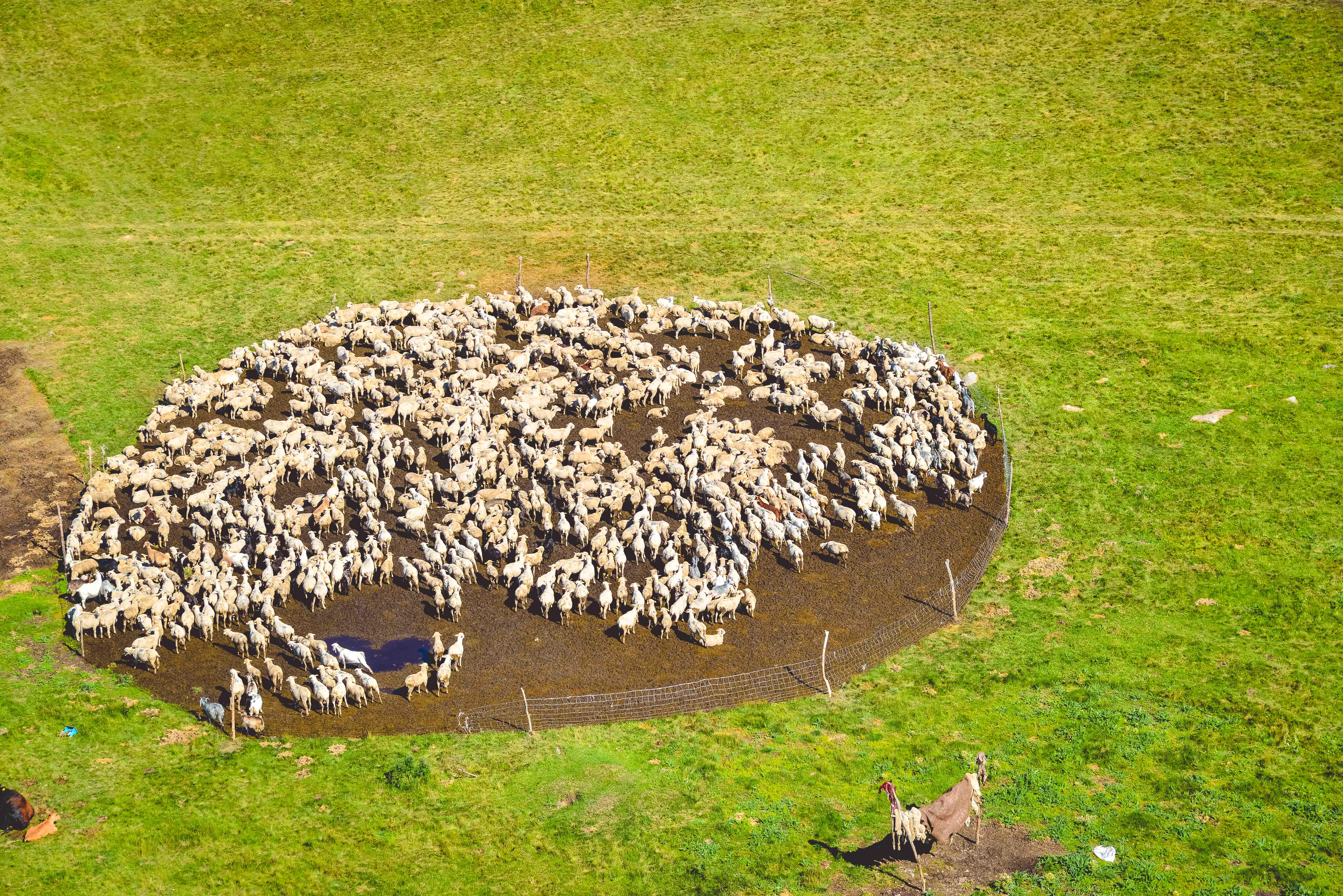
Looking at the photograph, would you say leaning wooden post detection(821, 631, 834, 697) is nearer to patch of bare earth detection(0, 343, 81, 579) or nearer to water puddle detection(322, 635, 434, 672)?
water puddle detection(322, 635, 434, 672)

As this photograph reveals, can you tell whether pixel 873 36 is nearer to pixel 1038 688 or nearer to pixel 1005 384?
pixel 1005 384

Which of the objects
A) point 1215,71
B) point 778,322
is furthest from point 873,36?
point 778,322

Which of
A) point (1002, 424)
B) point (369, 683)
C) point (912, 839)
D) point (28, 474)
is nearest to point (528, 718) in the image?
point (369, 683)

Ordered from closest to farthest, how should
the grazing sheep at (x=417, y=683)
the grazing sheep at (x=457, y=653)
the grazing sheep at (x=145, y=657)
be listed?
the grazing sheep at (x=417, y=683) → the grazing sheep at (x=145, y=657) → the grazing sheep at (x=457, y=653)

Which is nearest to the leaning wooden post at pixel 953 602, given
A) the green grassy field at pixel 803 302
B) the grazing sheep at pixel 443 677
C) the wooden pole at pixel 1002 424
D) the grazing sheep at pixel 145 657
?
the green grassy field at pixel 803 302

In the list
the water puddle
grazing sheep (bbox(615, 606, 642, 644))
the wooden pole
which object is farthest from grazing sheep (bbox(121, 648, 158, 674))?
the wooden pole

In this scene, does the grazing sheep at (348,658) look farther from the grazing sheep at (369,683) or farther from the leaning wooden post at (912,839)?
the leaning wooden post at (912,839)

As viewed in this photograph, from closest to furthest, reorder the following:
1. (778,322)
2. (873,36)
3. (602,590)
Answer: (602,590), (778,322), (873,36)

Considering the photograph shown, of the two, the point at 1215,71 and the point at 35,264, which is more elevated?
the point at 1215,71

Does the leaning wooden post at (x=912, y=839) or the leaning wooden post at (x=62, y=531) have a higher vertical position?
the leaning wooden post at (x=62, y=531)
